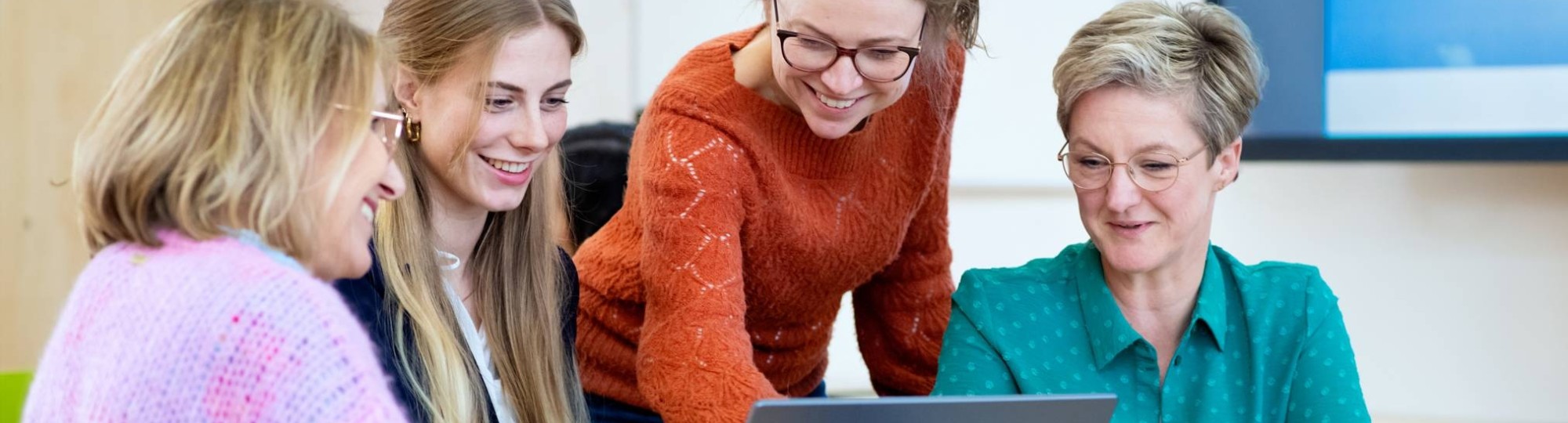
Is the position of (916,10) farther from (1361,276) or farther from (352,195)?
(1361,276)

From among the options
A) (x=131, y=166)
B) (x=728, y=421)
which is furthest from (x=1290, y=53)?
(x=131, y=166)

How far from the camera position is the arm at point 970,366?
1565mm

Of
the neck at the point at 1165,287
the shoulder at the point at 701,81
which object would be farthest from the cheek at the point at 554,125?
the neck at the point at 1165,287

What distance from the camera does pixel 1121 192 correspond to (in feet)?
4.93

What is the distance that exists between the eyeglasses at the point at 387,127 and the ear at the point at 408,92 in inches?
15.1

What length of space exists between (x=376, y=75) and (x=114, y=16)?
5.99ft

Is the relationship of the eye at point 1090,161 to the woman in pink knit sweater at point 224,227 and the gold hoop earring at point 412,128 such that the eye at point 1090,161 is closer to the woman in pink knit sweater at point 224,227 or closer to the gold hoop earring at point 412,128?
the gold hoop earring at point 412,128

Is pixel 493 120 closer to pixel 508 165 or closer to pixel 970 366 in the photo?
pixel 508 165

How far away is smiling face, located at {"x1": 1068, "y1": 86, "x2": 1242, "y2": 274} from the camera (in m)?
1.51

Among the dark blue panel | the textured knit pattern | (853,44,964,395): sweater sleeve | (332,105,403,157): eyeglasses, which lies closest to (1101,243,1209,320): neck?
(853,44,964,395): sweater sleeve

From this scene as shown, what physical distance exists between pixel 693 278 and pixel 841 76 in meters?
0.26

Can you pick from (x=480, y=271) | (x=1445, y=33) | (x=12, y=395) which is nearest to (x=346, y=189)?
(x=480, y=271)

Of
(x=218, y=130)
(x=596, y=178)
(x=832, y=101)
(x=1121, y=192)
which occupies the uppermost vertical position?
(x=218, y=130)

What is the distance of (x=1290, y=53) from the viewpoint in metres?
2.64
